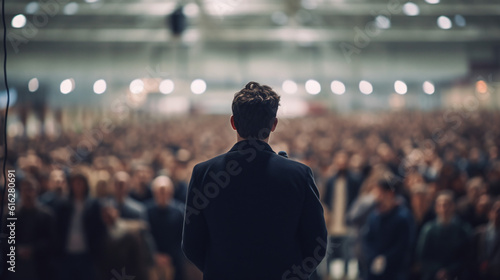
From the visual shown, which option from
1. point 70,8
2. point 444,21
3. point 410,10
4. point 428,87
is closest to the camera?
point 70,8

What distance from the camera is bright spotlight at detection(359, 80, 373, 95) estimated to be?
50.9 feet

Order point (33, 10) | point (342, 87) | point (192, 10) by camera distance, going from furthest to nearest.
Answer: point (342, 87)
point (192, 10)
point (33, 10)

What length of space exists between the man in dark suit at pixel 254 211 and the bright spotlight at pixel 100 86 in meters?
14.2

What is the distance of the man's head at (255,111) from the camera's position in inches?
66.9

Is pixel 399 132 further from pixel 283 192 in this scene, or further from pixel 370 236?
pixel 283 192

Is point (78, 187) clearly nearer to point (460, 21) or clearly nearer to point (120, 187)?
point (120, 187)

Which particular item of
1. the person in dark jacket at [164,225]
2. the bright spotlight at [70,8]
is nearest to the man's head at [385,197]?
the person in dark jacket at [164,225]

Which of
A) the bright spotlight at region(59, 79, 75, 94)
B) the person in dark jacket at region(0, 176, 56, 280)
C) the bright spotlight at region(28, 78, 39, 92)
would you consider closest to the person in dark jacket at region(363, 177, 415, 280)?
the person in dark jacket at region(0, 176, 56, 280)

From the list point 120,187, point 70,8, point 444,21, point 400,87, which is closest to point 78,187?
point 120,187

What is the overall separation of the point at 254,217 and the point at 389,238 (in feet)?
10.0

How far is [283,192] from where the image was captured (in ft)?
5.39

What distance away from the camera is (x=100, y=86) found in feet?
53.0

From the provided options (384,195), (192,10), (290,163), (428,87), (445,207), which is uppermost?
(192,10)

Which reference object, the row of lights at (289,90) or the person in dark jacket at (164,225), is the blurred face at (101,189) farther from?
the row of lights at (289,90)
